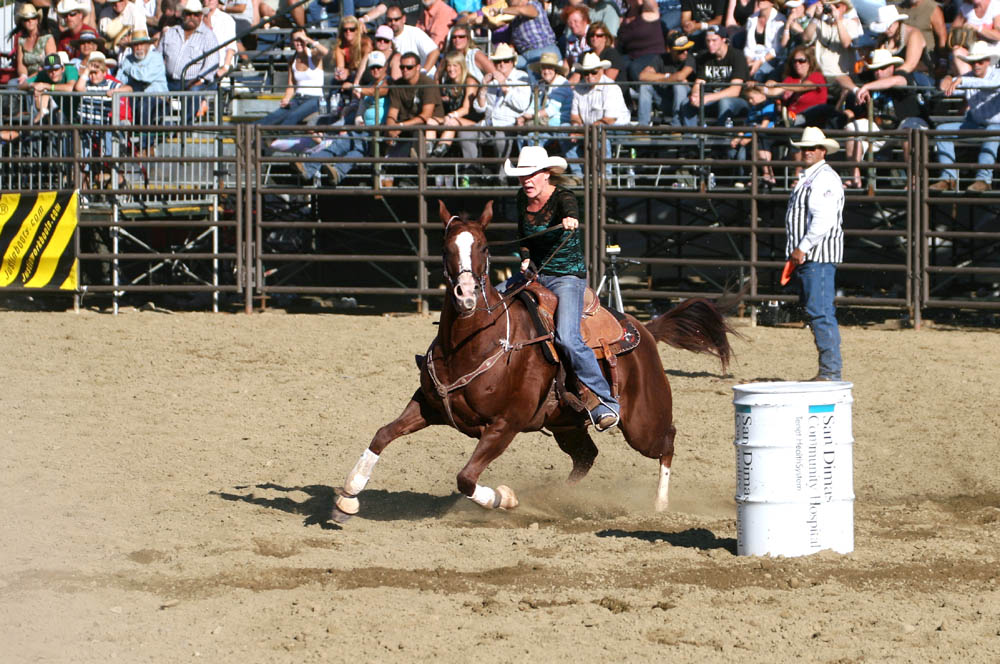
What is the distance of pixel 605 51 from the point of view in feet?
53.8

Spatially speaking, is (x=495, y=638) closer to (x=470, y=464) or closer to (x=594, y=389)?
(x=470, y=464)

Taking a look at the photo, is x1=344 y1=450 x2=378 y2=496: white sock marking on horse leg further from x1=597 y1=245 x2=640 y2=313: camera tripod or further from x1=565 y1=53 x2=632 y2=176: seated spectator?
x1=565 y1=53 x2=632 y2=176: seated spectator

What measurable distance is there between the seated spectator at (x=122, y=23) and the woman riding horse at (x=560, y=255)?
12.5 metres

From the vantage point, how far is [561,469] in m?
9.70

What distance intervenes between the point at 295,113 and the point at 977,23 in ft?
25.3

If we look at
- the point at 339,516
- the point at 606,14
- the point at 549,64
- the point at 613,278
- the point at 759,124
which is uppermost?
the point at 606,14

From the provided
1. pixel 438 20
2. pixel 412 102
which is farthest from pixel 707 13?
pixel 412 102

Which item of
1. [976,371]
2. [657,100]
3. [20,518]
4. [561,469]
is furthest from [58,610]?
[657,100]

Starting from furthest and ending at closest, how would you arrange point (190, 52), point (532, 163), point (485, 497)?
point (190, 52), point (485, 497), point (532, 163)

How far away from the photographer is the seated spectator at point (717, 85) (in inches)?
615

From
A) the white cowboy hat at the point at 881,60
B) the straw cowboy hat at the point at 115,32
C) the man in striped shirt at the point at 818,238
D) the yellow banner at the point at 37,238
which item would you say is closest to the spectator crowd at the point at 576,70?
the white cowboy hat at the point at 881,60

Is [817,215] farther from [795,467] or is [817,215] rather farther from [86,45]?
[86,45]

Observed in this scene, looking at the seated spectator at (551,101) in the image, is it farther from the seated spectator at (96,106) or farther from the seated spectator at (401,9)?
the seated spectator at (96,106)

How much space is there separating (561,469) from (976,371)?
470 centimetres
